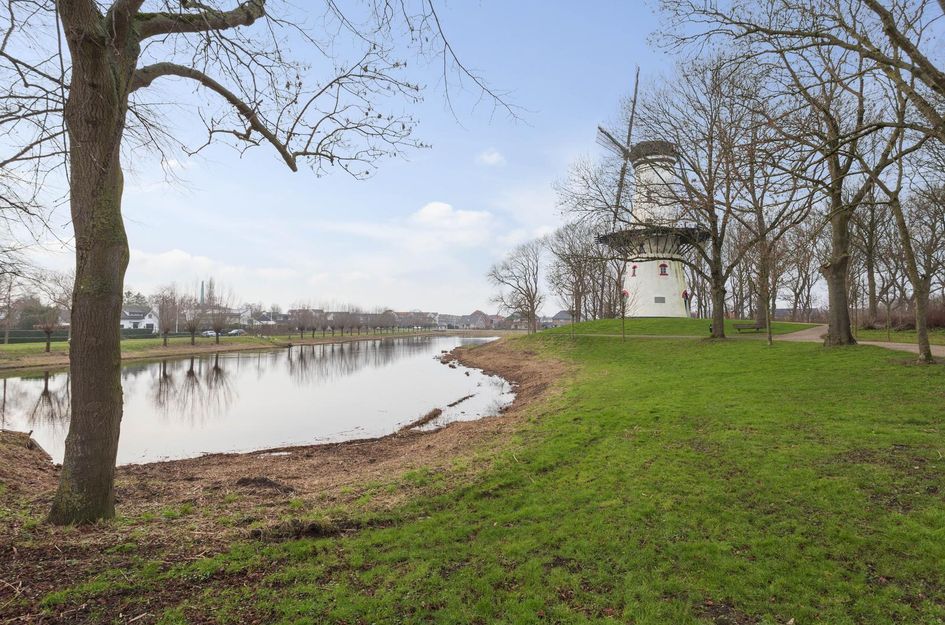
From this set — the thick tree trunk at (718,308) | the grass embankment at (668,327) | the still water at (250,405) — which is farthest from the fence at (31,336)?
the thick tree trunk at (718,308)

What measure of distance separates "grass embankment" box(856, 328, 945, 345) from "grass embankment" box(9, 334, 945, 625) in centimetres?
1472

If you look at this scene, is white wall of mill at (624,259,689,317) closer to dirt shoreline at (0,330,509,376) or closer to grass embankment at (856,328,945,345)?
grass embankment at (856,328,945,345)

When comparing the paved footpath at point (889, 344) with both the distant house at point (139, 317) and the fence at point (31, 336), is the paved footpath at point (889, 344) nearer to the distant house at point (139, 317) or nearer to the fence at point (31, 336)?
the fence at point (31, 336)

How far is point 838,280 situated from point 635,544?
50.6ft

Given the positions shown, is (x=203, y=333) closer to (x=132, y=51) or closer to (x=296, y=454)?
(x=296, y=454)

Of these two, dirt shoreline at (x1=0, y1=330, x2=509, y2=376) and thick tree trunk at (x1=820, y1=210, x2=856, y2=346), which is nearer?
thick tree trunk at (x1=820, y1=210, x2=856, y2=346)

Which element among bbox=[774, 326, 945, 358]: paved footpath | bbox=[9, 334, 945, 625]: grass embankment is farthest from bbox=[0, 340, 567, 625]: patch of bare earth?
bbox=[774, 326, 945, 358]: paved footpath

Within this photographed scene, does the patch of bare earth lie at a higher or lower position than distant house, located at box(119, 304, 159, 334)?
lower

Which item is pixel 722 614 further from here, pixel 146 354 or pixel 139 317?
pixel 139 317

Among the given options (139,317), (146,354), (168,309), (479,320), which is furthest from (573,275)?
(479,320)

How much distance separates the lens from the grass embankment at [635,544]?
3.29 metres

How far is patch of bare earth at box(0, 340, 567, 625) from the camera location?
330 centimetres

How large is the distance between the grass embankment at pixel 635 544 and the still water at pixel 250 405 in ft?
24.9

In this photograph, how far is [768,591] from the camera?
3490mm
